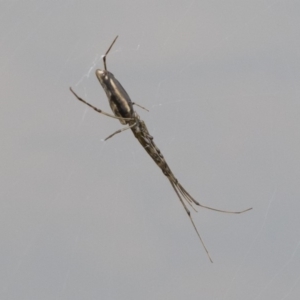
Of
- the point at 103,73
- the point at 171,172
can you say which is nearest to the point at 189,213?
the point at 171,172

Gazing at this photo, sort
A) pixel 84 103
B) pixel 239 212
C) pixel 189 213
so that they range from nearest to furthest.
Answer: pixel 84 103
pixel 239 212
pixel 189 213

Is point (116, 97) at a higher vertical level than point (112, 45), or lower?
lower

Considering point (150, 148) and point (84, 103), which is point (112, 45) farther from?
point (150, 148)

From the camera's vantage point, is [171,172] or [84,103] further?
[171,172]

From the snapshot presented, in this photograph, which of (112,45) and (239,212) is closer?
(112,45)

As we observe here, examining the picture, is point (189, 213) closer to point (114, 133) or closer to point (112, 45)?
point (114, 133)

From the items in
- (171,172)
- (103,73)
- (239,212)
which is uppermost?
(103,73)

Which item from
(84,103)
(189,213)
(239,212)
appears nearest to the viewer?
(84,103)

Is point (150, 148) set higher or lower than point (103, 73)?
lower

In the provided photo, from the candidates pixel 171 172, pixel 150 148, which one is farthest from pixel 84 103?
pixel 171 172
